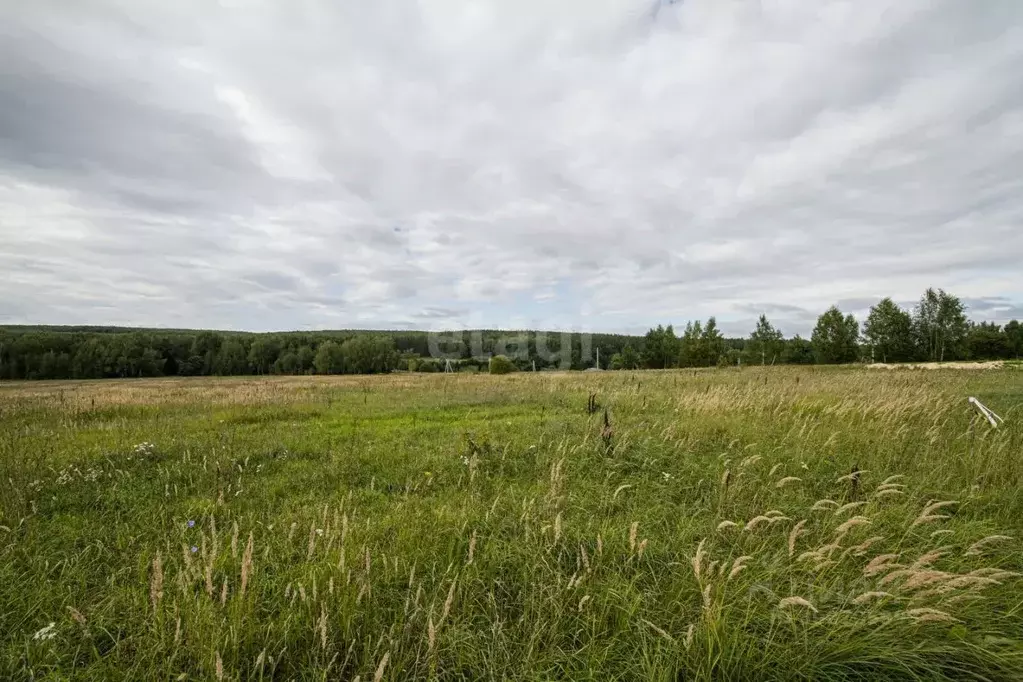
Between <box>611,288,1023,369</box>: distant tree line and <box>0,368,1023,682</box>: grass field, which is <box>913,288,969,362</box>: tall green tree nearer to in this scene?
<box>611,288,1023,369</box>: distant tree line

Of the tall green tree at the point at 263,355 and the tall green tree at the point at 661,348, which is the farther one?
the tall green tree at the point at 263,355

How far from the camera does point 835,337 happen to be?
57875 mm

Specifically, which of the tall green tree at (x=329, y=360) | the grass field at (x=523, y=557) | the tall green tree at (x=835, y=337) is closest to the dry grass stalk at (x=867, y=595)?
the grass field at (x=523, y=557)

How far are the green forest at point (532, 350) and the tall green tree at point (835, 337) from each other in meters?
A: 0.12

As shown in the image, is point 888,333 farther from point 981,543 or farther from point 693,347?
point 981,543

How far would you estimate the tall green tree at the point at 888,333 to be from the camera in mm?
58719

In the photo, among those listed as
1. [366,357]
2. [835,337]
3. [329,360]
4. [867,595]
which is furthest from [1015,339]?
[329,360]

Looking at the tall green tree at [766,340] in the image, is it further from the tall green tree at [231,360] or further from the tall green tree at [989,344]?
the tall green tree at [231,360]

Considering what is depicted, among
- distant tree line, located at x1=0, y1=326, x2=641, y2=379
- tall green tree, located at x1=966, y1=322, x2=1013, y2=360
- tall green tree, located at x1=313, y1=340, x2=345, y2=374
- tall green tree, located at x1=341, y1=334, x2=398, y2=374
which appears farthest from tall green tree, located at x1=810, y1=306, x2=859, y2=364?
tall green tree, located at x1=313, y1=340, x2=345, y2=374

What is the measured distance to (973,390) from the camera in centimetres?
1486

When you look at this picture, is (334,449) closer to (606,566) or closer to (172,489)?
(172,489)

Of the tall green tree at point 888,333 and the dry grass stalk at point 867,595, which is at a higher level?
the tall green tree at point 888,333

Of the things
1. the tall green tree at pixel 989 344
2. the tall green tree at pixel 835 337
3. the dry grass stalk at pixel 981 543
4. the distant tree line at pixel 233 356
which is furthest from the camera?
the distant tree line at pixel 233 356

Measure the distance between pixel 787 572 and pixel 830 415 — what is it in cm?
704
